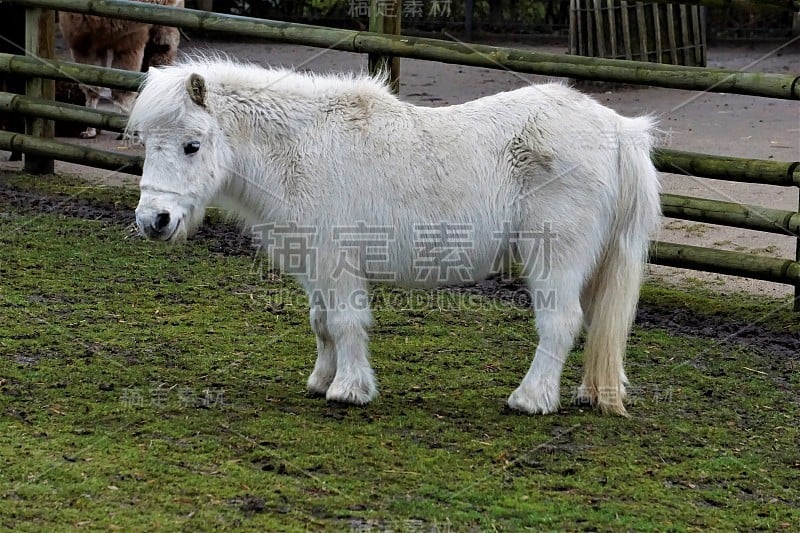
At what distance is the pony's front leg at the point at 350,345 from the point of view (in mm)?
4293

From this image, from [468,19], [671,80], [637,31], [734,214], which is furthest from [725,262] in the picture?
[468,19]

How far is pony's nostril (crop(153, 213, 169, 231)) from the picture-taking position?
13.1ft

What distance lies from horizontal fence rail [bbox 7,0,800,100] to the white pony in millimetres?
1465

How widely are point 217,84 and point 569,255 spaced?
154 centimetres

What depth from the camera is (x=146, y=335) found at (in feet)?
17.1

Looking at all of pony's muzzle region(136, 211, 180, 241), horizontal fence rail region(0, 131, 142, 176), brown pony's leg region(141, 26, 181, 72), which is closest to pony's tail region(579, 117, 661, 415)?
pony's muzzle region(136, 211, 180, 241)

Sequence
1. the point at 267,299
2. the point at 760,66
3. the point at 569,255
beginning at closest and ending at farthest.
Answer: the point at 569,255 < the point at 267,299 < the point at 760,66

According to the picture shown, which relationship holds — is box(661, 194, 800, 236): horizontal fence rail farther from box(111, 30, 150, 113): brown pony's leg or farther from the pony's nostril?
box(111, 30, 150, 113): brown pony's leg

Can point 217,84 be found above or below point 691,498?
above

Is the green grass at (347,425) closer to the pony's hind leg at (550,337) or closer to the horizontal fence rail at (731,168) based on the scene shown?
the pony's hind leg at (550,337)

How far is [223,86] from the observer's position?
428cm

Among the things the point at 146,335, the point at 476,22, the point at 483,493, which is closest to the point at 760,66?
the point at 476,22

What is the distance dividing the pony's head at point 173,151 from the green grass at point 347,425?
784mm

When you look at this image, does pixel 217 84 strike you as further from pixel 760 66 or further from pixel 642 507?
pixel 760 66
